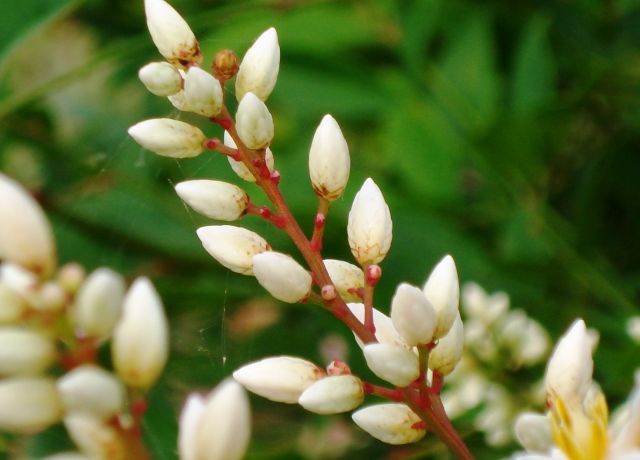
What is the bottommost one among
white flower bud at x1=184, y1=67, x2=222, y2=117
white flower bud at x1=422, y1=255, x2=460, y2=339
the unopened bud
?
white flower bud at x1=422, y1=255, x2=460, y2=339

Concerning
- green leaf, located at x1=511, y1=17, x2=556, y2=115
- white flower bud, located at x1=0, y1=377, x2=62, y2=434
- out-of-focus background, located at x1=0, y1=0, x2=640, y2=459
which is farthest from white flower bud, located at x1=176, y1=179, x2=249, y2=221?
green leaf, located at x1=511, y1=17, x2=556, y2=115

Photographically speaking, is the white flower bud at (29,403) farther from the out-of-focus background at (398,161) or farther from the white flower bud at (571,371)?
the out-of-focus background at (398,161)

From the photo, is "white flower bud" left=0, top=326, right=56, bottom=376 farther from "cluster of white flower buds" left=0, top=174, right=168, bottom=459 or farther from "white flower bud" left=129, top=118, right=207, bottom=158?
"white flower bud" left=129, top=118, right=207, bottom=158

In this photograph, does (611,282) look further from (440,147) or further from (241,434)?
(241,434)

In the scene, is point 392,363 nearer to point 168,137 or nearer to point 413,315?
point 413,315

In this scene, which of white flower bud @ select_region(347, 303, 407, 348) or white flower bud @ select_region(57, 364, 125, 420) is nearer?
white flower bud @ select_region(57, 364, 125, 420)

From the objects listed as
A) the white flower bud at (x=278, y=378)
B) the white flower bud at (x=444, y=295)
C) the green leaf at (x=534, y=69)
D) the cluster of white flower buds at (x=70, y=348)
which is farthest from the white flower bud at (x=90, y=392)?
the green leaf at (x=534, y=69)

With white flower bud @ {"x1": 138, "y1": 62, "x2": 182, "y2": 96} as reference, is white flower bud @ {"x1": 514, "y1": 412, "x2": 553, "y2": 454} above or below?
below

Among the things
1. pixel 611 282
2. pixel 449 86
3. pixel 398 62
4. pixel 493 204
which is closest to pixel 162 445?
pixel 611 282

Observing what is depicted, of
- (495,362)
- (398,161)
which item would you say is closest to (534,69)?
(398,161)
